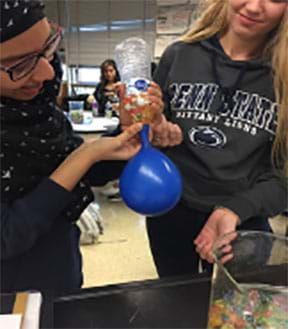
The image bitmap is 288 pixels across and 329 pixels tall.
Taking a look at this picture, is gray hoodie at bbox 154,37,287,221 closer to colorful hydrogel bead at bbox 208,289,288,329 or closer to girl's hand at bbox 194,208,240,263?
girl's hand at bbox 194,208,240,263

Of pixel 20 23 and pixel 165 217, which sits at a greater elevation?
pixel 20 23

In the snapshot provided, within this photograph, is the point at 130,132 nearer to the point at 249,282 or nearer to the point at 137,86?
the point at 137,86

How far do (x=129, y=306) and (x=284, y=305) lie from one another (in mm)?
190

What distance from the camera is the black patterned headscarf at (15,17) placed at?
1.36ft

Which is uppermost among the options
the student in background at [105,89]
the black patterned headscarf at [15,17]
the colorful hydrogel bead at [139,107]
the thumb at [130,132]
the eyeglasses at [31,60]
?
the black patterned headscarf at [15,17]

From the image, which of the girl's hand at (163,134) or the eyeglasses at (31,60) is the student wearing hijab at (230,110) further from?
the eyeglasses at (31,60)

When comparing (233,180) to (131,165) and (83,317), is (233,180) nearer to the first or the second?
(131,165)

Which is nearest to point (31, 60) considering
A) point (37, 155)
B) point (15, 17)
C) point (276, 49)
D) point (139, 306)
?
point (15, 17)

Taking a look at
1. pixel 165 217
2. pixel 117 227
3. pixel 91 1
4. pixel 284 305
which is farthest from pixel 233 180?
pixel 117 227

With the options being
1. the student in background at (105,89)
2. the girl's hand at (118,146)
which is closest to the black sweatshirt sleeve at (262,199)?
the girl's hand at (118,146)

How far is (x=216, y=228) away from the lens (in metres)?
0.61

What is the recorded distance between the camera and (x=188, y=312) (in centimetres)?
48

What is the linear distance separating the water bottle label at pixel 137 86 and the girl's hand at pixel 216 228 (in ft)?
0.82

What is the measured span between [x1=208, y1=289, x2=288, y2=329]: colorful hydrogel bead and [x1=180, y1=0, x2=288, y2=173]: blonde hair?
322 mm
